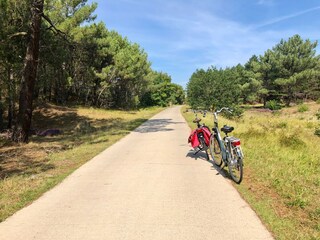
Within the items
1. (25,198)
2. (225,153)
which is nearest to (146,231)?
(25,198)

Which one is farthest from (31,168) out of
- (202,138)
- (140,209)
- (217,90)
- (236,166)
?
(217,90)

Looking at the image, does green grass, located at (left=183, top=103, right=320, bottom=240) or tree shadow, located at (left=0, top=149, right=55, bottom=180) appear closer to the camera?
green grass, located at (left=183, top=103, right=320, bottom=240)

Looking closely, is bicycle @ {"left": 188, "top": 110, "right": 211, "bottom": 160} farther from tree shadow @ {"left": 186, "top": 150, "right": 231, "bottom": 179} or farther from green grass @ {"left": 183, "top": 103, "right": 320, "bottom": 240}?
green grass @ {"left": 183, "top": 103, "right": 320, "bottom": 240}

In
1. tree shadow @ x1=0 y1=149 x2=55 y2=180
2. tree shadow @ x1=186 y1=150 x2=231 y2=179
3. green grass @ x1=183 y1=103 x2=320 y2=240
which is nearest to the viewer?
green grass @ x1=183 y1=103 x2=320 y2=240

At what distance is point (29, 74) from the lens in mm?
13656

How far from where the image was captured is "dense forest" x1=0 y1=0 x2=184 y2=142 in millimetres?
13914

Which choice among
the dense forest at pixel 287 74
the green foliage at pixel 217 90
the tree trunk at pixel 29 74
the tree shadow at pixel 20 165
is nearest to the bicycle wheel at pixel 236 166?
the tree shadow at pixel 20 165

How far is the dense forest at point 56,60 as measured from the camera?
13914 millimetres

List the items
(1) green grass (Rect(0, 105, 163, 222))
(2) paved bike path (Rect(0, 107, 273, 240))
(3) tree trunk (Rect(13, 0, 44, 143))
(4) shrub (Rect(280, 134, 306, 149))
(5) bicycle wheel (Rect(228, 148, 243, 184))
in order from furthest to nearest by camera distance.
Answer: (3) tree trunk (Rect(13, 0, 44, 143)) < (4) shrub (Rect(280, 134, 306, 149)) < (5) bicycle wheel (Rect(228, 148, 243, 184)) < (1) green grass (Rect(0, 105, 163, 222)) < (2) paved bike path (Rect(0, 107, 273, 240))

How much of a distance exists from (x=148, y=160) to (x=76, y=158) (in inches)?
92.1

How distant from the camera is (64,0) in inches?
1038

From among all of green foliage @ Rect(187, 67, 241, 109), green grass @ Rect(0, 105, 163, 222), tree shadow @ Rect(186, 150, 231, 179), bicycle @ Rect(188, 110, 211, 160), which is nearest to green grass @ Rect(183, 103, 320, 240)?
tree shadow @ Rect(186, 150, 231, 179)

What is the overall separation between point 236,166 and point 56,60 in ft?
55.9

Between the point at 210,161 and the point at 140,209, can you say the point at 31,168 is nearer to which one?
the point at 140,209
